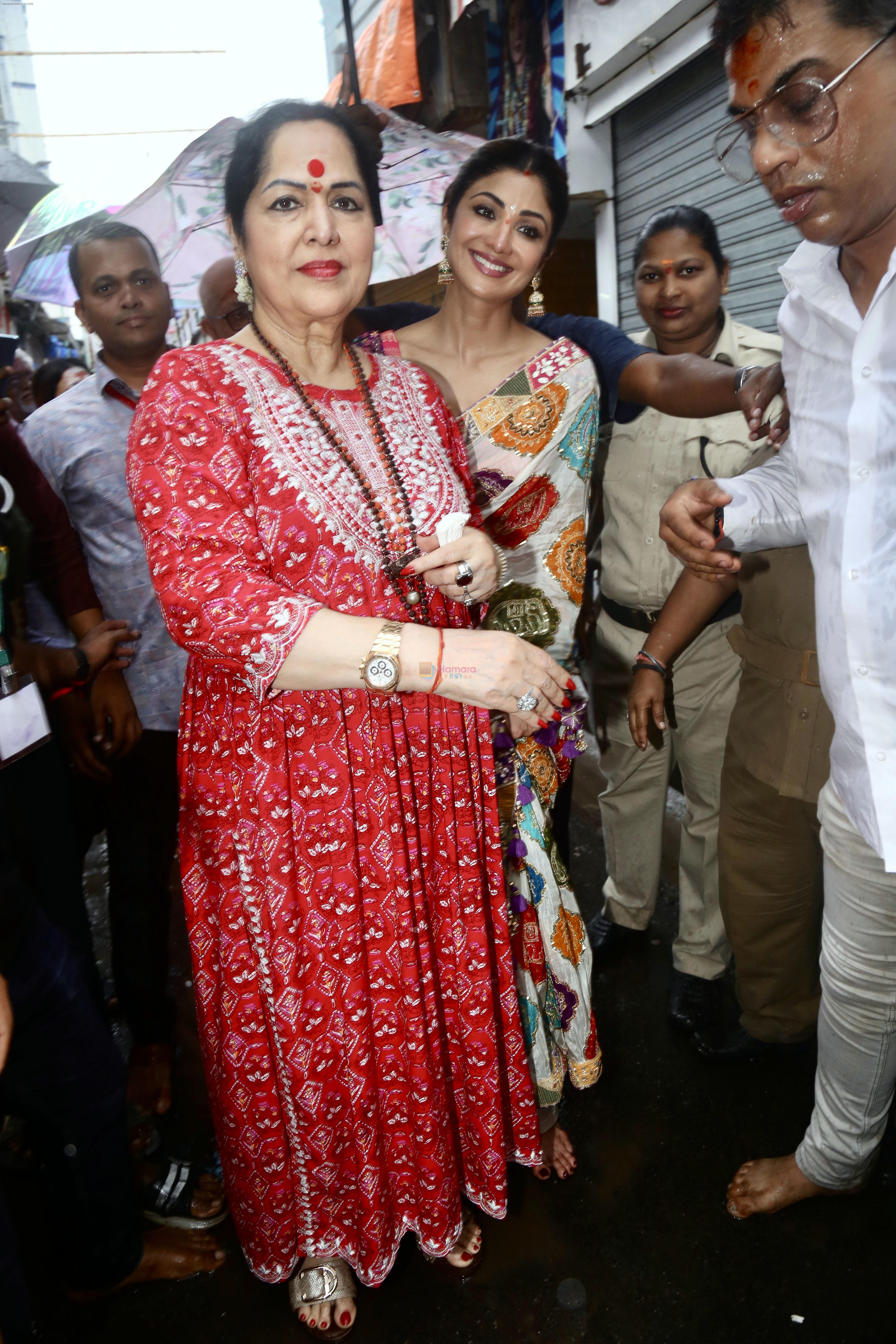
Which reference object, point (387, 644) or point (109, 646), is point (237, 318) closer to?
point (109, 646)

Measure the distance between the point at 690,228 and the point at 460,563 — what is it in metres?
1.81

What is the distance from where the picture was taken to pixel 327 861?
1.34 m

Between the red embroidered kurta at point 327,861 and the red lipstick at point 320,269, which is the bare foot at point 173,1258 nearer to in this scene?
the red embroidered kurta at point 327,861

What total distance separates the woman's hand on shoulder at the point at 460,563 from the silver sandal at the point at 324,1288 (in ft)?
4.15

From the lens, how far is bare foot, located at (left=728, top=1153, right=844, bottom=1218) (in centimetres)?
165

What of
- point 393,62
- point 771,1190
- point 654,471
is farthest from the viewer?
point 393,62

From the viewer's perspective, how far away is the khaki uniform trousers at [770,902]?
192 centimetres

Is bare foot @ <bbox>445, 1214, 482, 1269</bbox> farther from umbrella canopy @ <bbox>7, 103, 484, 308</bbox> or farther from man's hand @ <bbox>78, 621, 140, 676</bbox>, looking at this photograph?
umbrella canopy @ <bbox>7, 103, 484, 308</bbox>

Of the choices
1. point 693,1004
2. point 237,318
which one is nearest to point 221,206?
point 237,318

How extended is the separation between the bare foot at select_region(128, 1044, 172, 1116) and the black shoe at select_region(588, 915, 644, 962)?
127 cm

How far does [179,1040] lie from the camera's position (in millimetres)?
2398

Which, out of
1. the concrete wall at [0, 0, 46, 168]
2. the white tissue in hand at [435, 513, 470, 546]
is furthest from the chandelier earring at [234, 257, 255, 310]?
the concrete wall at [0, 0, 46, 168]

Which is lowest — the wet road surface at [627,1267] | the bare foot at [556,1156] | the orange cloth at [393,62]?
the wet road surface at [627,1267]

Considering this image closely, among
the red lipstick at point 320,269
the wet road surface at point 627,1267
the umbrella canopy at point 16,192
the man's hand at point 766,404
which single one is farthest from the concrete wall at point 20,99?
the wet road surface at point 627,1267
